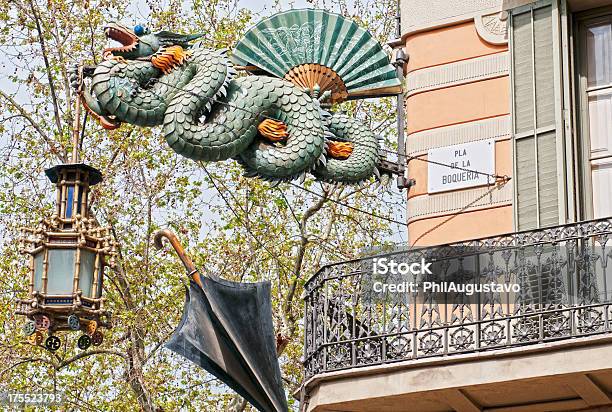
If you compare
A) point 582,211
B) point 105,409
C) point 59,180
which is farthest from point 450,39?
point 105,409

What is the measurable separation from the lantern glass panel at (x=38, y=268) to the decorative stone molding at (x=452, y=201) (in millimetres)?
3741

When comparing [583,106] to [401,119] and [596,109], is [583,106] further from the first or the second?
[401,119]

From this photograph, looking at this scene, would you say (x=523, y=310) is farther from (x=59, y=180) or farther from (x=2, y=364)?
(x=2, y=364)

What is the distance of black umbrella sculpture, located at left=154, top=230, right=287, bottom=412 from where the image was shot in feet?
Result: 42.2

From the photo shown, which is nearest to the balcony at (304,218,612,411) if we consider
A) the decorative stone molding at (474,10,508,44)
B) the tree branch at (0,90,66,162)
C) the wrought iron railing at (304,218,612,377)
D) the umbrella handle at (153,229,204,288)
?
the wrought iron railing at (304,218,612,377)

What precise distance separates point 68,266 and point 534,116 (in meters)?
4.41

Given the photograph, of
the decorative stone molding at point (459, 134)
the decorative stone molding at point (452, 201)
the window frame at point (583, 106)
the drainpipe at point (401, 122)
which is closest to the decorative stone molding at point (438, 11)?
the drainpipe at point (401, 122)

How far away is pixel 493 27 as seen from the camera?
1328 cm

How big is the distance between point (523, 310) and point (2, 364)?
421 inches

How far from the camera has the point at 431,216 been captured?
13.1 metres

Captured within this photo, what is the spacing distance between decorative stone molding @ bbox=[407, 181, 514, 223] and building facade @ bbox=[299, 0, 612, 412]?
0.01 meters

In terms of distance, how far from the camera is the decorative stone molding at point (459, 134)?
12.9 m

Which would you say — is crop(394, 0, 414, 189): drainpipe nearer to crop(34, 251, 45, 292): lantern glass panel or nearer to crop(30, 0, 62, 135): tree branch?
crop(34, 251, 45, 292): lantern glass panel

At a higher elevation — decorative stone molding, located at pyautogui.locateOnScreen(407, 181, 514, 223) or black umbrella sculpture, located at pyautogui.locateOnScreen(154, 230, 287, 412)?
decorative stone molding, located at pyautogui.locateOnScreen(407, 181, 514, 223)
